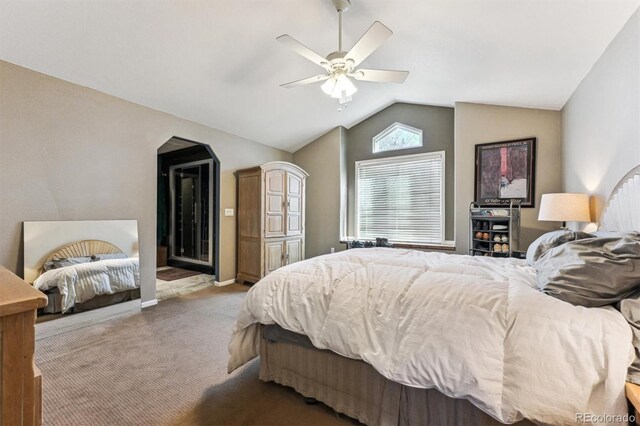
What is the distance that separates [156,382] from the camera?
6.53 ft

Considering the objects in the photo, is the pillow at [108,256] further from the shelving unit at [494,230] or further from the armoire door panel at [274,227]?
the shelving unit at [494,230]

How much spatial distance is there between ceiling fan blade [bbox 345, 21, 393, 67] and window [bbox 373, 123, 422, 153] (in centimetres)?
278

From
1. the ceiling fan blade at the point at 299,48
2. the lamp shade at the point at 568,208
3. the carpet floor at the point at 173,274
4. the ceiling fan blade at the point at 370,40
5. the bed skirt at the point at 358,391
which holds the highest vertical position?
the ceiling fan blade at the point at 299,48

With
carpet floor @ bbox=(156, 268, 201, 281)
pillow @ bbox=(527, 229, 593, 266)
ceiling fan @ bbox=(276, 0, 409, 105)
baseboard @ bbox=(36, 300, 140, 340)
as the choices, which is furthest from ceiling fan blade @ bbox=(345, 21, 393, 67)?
carpet floor @ bbox=(156, 268, 201, 281)

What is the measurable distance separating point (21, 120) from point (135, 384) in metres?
2.56

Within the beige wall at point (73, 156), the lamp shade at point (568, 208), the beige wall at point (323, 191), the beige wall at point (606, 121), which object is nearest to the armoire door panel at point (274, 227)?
the beige wall at point (323, 191)

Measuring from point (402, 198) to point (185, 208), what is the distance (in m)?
4.64

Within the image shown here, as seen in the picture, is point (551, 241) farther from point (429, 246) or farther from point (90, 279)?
point (90, 279)

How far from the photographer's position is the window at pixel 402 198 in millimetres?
4609

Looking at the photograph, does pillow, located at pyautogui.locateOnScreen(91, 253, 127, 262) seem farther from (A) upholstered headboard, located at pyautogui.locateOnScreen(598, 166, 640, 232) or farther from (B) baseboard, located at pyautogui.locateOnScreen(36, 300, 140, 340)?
(A) upholstered headboard, located at pyautogui.locateOnScreen(598, 166, 640, 232)

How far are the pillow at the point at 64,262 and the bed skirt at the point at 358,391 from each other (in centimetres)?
233

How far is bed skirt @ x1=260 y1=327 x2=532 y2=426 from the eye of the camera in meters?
1.38

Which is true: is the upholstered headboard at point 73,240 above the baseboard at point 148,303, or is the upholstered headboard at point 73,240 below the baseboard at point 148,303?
above

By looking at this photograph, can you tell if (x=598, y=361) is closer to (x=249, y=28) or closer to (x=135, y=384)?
(x=135, y=384)
